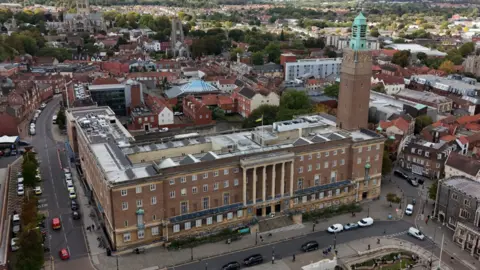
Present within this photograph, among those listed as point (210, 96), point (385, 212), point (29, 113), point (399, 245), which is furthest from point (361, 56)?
point (29, 113)

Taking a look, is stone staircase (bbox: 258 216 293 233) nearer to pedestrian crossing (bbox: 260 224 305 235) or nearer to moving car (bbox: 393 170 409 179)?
pedestrian crossing (bbox: 260 224 305 235)

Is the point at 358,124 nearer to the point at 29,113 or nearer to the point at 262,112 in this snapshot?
the point at 262,112

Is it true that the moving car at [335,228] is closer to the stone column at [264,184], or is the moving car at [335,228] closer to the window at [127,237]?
the stone column at [264,184]

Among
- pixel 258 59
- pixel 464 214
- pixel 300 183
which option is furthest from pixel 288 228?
pixel 258 59

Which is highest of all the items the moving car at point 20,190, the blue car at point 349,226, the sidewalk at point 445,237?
the moving car at point 20,190

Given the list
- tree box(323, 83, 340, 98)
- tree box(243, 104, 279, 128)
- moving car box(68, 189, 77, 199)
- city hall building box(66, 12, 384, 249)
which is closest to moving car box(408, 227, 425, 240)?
city hall building box(66, 12, 384, 249)

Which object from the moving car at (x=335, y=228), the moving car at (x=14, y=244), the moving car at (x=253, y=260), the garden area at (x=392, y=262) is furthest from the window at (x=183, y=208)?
the garden area at (x=392, y=262)

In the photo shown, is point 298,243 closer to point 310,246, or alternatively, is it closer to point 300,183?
point 310,246
